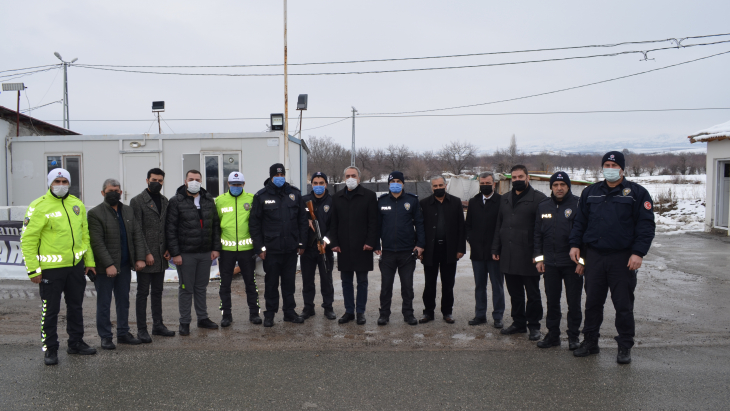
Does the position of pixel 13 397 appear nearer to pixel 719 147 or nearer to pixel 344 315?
pixel 344 315

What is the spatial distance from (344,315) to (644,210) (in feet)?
12.1

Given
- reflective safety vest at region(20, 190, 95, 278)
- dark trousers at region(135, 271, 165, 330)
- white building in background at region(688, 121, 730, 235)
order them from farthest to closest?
1. white building in background at region(688, 121, 730, 235)
2. dark trousers at region(135, 271, 165, 330)
3. reflective safety vest at region(20, 190, 95, 278)

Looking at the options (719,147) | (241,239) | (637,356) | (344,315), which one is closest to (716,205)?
(719,147)

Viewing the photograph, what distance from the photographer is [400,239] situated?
662 centimetres

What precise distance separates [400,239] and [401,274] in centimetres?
48

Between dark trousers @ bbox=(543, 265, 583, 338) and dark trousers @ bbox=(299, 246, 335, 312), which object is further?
dark trousers @ bbox=(299, 246, 335, 312)

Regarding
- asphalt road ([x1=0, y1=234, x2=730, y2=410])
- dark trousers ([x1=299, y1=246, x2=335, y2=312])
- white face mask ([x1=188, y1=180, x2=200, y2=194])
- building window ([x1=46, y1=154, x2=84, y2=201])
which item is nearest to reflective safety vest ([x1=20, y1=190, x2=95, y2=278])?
asphalt road ([x1=0, y1=234, x2=730, y2=410])

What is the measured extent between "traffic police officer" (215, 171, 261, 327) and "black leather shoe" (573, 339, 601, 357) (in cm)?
378

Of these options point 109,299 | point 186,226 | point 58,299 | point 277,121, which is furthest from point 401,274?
point 277,121

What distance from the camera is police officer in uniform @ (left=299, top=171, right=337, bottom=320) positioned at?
22.5ft

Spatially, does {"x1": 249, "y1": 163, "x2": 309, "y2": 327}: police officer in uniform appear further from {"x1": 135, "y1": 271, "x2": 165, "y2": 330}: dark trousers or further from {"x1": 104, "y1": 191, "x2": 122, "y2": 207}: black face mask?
{"x1": 104, "y1": 191, "x2": 122, "y2": 207}: black face mask

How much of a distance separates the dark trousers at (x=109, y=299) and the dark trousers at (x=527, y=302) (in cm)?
445

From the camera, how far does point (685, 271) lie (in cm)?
1029

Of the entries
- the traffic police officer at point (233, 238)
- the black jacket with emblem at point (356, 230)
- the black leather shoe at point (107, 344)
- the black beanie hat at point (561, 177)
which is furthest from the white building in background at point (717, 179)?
the black leather shoe at point (107, 344)
